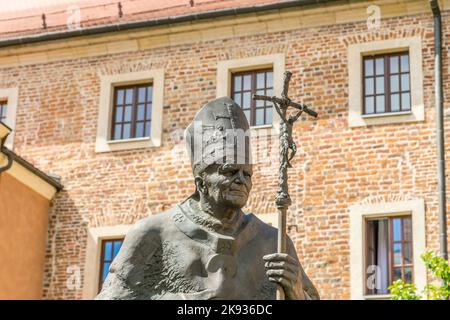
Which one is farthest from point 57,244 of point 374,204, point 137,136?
point 374,204

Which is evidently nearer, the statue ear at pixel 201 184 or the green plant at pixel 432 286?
the statue ear at pixel 201 184

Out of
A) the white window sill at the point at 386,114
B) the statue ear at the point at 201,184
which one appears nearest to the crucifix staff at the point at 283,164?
the statue ear at the point at 201,184

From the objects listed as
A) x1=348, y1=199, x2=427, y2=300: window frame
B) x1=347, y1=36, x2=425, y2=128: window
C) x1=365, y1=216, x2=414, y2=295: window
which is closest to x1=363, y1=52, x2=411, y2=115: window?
x1=347, y1=36, x2=425, y2=128: window

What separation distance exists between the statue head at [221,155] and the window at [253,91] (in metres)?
15.0

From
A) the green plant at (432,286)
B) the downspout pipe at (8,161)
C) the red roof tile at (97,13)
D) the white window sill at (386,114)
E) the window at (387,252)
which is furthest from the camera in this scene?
the red roof tile at (97,13)

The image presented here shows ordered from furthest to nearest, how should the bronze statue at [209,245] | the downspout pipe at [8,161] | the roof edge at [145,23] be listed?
the roof edge at [145,23]
the downspout pipe at [8,161]
the bronze statue at [209,245]

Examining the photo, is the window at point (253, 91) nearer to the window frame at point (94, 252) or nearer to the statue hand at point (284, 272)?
the window frame at point (94, 252)

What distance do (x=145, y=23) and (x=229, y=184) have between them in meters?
17.1

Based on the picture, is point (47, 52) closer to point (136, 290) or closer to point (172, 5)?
point (172, 5)

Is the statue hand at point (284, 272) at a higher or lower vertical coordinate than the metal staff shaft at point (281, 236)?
lower

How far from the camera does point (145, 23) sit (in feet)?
74.4

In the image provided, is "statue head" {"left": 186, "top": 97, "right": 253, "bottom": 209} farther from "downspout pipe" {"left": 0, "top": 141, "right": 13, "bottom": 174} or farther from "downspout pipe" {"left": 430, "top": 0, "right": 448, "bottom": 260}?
"downspout pipe" {"left": 0, "top": 141, "right": 13, "bottom": 174}

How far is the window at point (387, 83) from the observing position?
20.6 metres

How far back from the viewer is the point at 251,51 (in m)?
21.9
